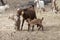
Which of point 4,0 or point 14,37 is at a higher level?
point 4,0

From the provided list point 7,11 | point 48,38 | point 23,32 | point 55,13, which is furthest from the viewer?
point 7,11

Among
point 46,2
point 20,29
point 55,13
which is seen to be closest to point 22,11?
point 20,29

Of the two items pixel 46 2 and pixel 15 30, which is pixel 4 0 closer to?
pixel 46 2

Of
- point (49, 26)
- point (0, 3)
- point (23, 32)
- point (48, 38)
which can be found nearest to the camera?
Result: point (48, 38)

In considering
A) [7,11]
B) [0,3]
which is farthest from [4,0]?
[7,11]

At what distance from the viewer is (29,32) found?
718 cm

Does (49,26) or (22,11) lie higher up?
(22,11)

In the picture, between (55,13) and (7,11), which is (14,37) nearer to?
(55,13)

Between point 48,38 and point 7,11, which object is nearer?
point 48,38

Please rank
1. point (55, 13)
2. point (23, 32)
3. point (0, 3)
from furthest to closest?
point (0, 3) → point (55, 13) → point (23, 32)

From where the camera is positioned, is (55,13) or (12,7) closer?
(55,13)

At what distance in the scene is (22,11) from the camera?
286 inches

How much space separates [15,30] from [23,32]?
0.48m

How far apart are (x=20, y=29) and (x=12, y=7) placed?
704cm
